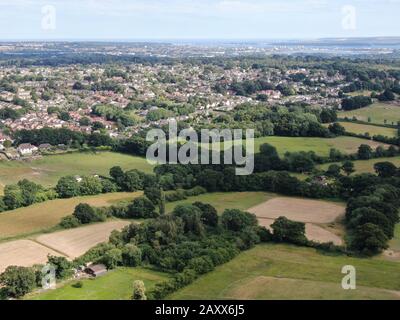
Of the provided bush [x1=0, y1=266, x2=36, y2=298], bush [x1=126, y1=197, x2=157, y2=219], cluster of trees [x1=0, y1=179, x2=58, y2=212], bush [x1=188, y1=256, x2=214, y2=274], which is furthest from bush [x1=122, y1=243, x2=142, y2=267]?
cluster of trees [x1=0, y1=179, x2=58, y2=212]

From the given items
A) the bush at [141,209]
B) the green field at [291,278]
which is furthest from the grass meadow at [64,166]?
the green field at [291,278]

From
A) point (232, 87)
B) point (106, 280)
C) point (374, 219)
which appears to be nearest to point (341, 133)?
point (374, 219)

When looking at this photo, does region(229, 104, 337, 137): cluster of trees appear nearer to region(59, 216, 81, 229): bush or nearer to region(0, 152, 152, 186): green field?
region(0, 152, 152, 186): green field

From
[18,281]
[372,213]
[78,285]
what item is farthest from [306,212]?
[18,281]

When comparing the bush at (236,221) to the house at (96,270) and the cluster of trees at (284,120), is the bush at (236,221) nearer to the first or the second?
the house at (96,270)

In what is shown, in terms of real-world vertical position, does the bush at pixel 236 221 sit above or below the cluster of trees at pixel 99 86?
below

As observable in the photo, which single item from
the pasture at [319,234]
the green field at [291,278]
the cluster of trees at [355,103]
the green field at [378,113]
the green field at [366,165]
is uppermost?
the cluster of trees at [355,103]

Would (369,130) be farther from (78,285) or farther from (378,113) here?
(78,285)

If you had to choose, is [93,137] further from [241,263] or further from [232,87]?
[232,87]
